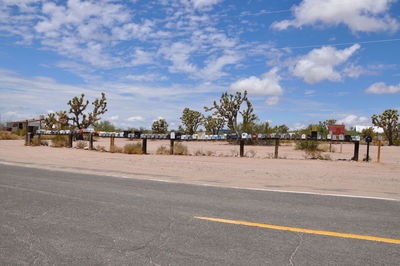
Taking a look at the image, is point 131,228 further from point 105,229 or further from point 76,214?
point 76,214

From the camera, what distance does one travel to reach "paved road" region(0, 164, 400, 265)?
4.30 metres

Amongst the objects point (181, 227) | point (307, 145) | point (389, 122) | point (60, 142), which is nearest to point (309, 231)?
point (181, 227)

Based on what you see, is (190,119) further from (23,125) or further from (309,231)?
(309,231)

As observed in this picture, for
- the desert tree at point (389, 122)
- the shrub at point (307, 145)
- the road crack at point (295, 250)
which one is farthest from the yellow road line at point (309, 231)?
the desert tree at point (389, 122)

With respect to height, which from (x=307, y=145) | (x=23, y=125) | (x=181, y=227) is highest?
(x=23, y=125)

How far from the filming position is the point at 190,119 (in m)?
64.2

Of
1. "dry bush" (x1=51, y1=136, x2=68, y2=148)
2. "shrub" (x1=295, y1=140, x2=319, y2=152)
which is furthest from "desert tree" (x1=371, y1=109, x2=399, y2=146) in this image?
"dry bush" (x1=51, y1=136, x2=68, y2=148)

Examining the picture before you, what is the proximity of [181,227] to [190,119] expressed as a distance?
5884cm

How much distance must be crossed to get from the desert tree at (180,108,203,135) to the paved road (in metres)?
55.1

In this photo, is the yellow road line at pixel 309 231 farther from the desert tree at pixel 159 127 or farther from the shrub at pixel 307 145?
the desert tree at pixel 159 127

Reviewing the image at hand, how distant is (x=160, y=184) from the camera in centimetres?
1020

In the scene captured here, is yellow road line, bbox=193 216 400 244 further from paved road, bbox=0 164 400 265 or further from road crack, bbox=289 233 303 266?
road crack, bbox=289 233 303 266

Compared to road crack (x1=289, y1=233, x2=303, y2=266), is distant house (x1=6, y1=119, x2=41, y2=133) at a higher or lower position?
higher

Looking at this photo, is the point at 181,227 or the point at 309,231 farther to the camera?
the point at 181,227
